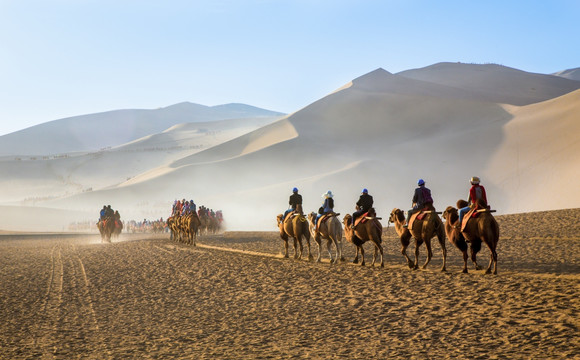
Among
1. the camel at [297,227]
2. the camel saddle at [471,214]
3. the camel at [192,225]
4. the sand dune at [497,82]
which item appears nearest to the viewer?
the camel saddle at [471,214]

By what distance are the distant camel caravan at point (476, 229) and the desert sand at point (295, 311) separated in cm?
60

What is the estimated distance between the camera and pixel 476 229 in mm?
13203

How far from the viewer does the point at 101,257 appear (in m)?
21.5

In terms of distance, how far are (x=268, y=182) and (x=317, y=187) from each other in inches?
438

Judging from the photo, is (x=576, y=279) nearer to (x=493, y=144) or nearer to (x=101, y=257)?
(x=101, y=257)

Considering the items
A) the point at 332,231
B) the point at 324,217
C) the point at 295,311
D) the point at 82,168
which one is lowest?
the point at 295,311

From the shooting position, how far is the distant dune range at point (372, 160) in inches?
2378

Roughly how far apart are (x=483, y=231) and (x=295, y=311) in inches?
180

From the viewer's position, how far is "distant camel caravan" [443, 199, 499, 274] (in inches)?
504

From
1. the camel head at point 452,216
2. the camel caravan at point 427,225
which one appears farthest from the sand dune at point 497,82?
the camel head at point 452,216

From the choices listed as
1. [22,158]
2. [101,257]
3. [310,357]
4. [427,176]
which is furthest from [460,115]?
[22,158]

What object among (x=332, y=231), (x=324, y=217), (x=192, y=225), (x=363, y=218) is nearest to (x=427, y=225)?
(x=363, y=218)

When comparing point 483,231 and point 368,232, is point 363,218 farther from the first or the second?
point 483,231

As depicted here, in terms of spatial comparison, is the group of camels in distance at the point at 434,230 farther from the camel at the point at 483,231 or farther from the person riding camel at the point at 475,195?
the person riding camel at the point at 475,195
